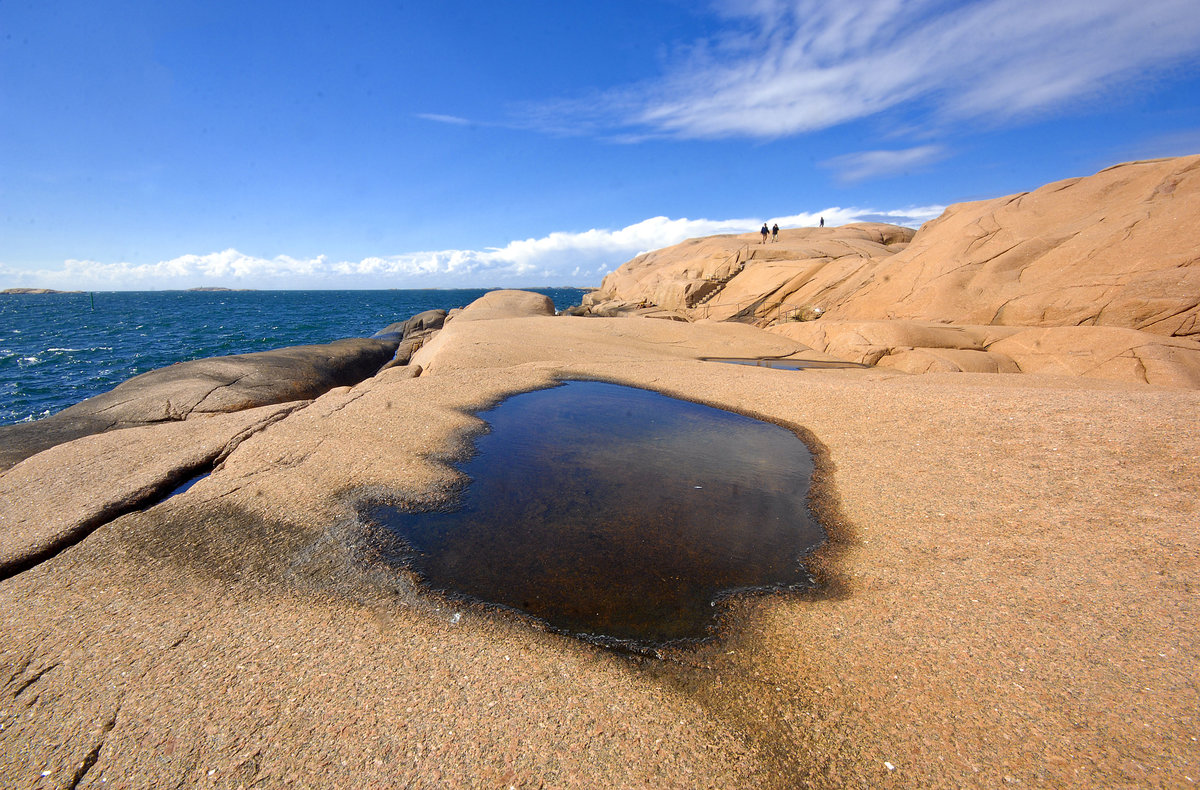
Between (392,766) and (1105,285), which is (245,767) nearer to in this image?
(392,766)

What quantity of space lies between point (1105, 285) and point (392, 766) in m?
18.2

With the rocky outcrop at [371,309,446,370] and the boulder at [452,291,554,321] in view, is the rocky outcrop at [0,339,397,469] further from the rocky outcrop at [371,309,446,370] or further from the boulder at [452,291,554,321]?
the boulder at [452,291,554,321]

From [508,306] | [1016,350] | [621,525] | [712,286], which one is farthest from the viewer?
[712,286]

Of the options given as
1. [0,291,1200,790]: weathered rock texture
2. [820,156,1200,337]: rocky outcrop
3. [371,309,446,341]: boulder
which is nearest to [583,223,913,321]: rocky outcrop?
[820,156,1200,337]: rocky outcrop

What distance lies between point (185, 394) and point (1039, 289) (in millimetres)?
21966

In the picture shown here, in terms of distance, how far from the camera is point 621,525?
5480mm

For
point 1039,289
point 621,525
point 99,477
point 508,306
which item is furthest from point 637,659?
point 508,306

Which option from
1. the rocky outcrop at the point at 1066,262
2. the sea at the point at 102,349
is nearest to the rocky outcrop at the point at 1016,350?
the rocky outcrop at the point at 1066,262

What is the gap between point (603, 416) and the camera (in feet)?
31.0

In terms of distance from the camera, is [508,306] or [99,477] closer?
[99,477]

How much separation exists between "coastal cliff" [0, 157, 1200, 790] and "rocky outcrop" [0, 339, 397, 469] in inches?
102

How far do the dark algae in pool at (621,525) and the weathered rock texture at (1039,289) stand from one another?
8.58m

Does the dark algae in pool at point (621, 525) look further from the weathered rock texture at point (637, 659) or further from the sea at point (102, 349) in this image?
the sea at point (102, 349)

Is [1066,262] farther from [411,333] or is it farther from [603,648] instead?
[411,333]
